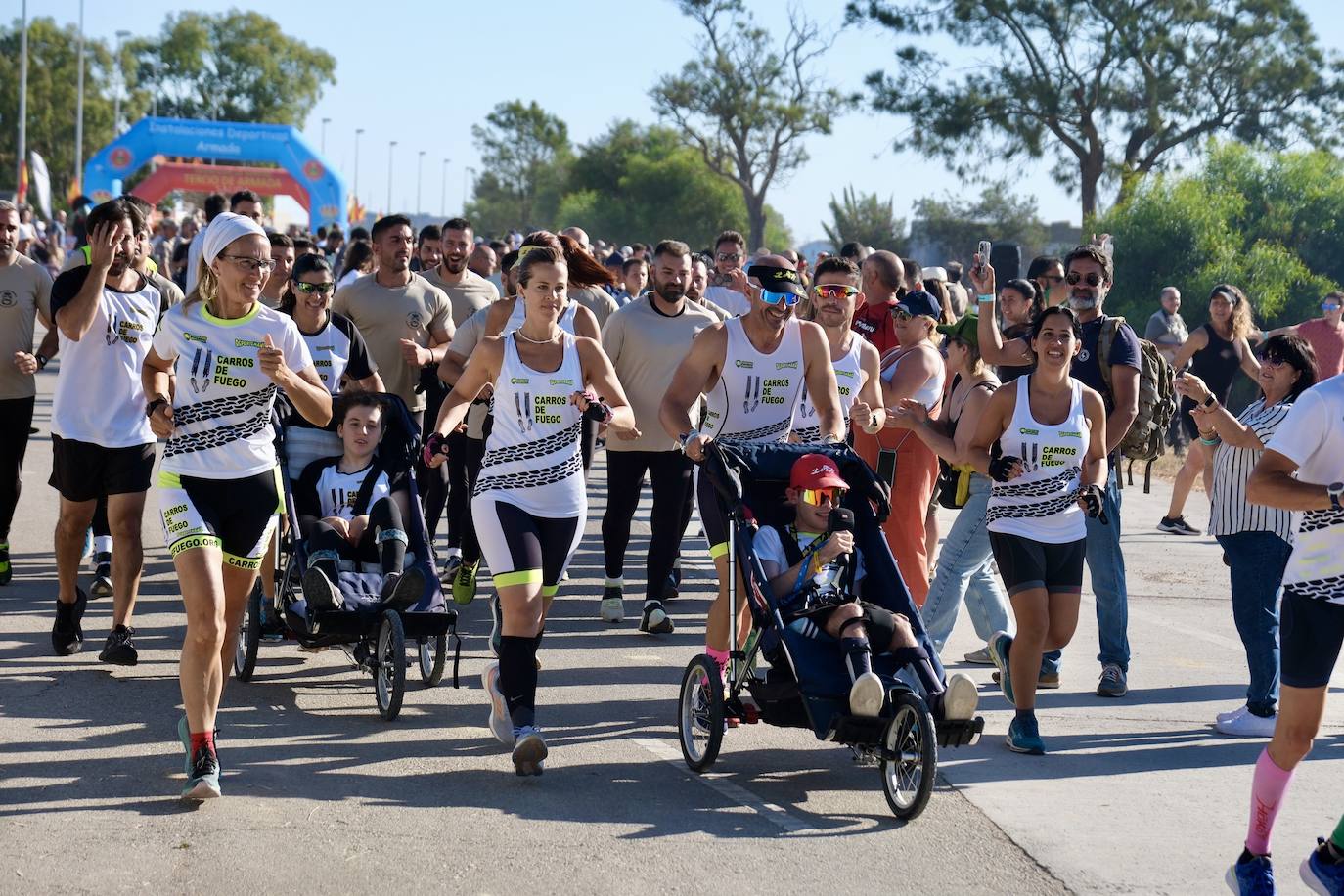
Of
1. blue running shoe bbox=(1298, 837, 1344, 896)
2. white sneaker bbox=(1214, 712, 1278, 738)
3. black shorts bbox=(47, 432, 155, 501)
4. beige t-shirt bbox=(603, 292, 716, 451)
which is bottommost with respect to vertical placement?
blue running shoe bbox=(1298, 837, 1344, 896)

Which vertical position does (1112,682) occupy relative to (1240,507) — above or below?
below

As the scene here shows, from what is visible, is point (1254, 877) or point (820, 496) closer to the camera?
point (1254, 877)

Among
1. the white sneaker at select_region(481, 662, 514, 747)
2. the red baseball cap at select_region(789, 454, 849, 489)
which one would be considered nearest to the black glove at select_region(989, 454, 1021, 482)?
the red baseball cap at select_region(789, 454, 849, 489)

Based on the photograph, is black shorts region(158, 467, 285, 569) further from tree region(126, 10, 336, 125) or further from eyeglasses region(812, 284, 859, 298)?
tree region(126, 10, 336, 125)

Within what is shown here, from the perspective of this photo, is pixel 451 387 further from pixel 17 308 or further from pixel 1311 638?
pixel 1311 638

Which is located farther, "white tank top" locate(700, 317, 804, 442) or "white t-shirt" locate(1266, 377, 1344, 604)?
"white tank top" locate(700, 317, 804, 442)

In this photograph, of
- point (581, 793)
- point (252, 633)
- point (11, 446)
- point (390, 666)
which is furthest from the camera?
point (11, 446)

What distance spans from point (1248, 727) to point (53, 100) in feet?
277

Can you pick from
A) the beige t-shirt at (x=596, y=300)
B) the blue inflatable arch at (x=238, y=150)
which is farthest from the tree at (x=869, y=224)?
the beige t-shirt at (x=596, y=300)

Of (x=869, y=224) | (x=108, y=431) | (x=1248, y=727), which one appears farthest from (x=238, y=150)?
(x=1248, y=727)

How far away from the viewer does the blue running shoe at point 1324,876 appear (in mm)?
4855

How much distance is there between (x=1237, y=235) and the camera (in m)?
24.0

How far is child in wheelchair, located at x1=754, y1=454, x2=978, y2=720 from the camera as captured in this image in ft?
19.0

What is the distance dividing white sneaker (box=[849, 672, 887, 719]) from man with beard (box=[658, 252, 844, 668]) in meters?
1.36
